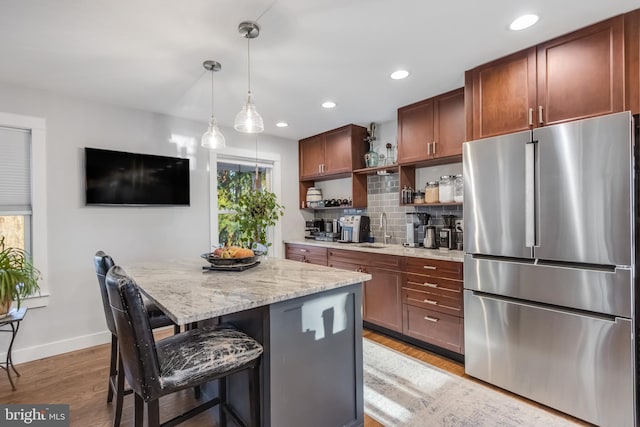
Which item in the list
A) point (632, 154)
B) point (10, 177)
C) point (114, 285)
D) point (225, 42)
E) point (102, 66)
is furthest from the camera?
point (10, 177)

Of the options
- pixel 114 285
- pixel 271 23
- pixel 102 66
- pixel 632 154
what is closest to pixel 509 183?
pixel 632 154

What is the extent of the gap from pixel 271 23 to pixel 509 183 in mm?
1901

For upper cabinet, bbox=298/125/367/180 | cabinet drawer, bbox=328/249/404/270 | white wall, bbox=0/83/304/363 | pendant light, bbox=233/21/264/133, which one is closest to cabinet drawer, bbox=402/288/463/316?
cabinet drawer, bbox=328/249/404/270

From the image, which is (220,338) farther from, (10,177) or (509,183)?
(10,177)

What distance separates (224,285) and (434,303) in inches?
77.0

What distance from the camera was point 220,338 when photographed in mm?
1480

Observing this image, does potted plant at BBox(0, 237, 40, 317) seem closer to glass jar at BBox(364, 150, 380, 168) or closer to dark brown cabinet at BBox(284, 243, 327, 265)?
dark brown cabinet at BBox(284, 243, 327, 265)

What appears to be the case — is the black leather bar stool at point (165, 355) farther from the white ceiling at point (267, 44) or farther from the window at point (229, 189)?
the window at point (229, 189)

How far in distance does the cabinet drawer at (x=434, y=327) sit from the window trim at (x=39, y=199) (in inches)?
134

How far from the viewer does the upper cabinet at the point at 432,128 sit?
9.63 feet

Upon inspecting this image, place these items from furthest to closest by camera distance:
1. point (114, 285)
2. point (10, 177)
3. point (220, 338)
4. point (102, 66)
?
point (10, 177), point (102, 66), point (220, 338), point (114, 285)

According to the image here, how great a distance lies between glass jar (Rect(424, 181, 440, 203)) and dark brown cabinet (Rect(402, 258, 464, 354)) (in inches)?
28.5

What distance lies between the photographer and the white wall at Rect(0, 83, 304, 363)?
9.40 feet

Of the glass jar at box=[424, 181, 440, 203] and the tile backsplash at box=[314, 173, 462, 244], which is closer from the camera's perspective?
the glass jar at box=[424, 181, 440, 203]
